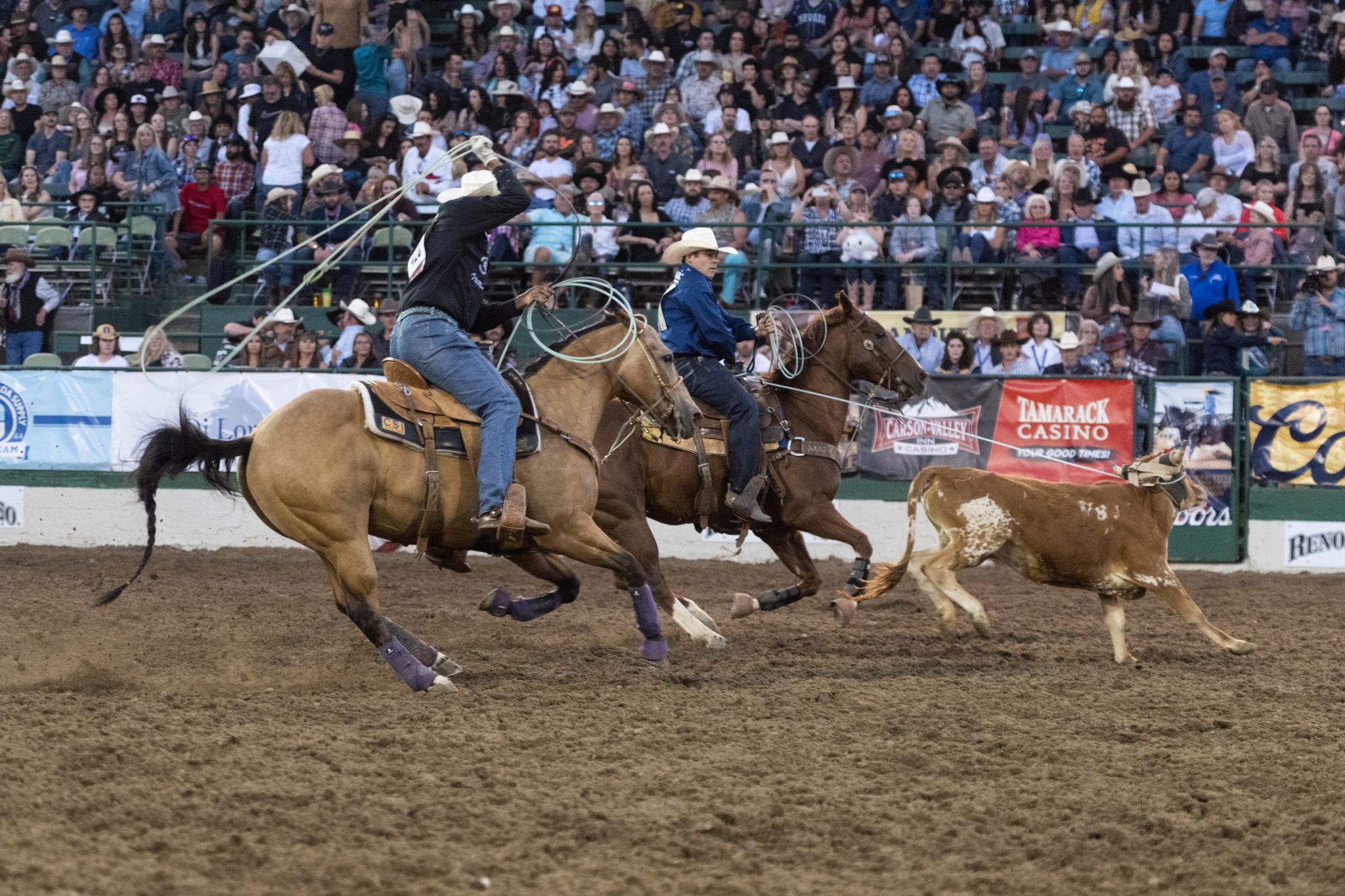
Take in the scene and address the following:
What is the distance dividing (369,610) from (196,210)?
39.1 ft

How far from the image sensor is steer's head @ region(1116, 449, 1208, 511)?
8695 mm

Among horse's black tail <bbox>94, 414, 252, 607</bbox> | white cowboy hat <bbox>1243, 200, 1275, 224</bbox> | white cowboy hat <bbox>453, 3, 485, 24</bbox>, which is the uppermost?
white cowboy hat <bbox>453, 3, 485, 24</bbox>

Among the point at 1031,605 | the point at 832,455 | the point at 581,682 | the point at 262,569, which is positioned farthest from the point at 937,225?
the point at 581,682

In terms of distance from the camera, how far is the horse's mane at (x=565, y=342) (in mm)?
7977

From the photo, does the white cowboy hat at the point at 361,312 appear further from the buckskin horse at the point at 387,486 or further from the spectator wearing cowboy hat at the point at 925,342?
the buckskin horse at the point at 387,486

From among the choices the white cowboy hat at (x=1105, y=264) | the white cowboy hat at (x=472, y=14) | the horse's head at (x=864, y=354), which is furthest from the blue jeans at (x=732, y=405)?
the white cowboy hat at (x=472, y=14)

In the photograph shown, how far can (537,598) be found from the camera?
8180 mm

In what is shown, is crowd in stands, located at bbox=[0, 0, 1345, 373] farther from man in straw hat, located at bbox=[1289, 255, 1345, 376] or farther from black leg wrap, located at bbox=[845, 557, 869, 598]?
black leg wrap, located at bbox=[845, 557, 869, 598]

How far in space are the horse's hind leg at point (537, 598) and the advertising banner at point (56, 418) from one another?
6922 mm

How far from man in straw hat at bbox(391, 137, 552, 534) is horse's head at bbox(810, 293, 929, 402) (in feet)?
9.15

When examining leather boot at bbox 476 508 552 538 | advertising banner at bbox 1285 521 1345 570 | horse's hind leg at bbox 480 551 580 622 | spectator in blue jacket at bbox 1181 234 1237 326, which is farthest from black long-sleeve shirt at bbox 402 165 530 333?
spectator in blue jacket at bbox 1181 234 1237 326

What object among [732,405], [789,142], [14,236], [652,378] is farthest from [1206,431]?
[14,236]

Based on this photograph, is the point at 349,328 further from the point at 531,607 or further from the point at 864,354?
the point at 531,607

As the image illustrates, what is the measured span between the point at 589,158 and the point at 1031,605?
27.4ft
